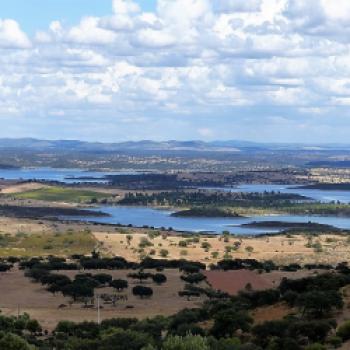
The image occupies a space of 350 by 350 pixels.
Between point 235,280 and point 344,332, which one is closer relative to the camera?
point 344,332

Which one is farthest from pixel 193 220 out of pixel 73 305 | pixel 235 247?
pixel 73 305

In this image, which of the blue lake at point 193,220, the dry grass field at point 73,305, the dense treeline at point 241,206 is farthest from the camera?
the dense treeline at point 241,206

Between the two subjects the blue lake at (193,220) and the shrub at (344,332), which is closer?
the shrub at (344,332)

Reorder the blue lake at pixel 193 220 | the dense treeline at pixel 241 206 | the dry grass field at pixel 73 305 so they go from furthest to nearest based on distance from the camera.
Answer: the dense treeline at pixel 241 206, the blue lake at pixel 193 220, the dry grass field at pixel 73 305

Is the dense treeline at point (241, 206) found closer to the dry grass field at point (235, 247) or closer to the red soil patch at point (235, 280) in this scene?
the dry grass field at point (235, 247)

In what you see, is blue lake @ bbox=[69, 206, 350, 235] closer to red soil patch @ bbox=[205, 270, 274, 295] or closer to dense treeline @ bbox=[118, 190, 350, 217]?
dense treeline @ bbox=[118, 190, 350, 217]

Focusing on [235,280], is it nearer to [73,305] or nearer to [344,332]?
[73,305]

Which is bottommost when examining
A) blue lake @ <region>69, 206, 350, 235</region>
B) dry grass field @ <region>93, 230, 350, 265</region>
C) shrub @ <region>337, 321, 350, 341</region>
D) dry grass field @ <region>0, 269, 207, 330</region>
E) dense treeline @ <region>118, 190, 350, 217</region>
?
blue lake @ <region>69, 206, 350, 235</region>

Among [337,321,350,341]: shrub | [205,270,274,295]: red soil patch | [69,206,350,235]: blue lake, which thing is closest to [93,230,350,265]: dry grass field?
[205,270,274,295]: red soil patch

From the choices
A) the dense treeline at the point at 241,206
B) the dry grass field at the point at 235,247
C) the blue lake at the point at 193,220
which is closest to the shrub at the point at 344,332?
the dry grass field at the point at 235,247

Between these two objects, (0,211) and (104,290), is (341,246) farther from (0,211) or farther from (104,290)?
(0,211)
